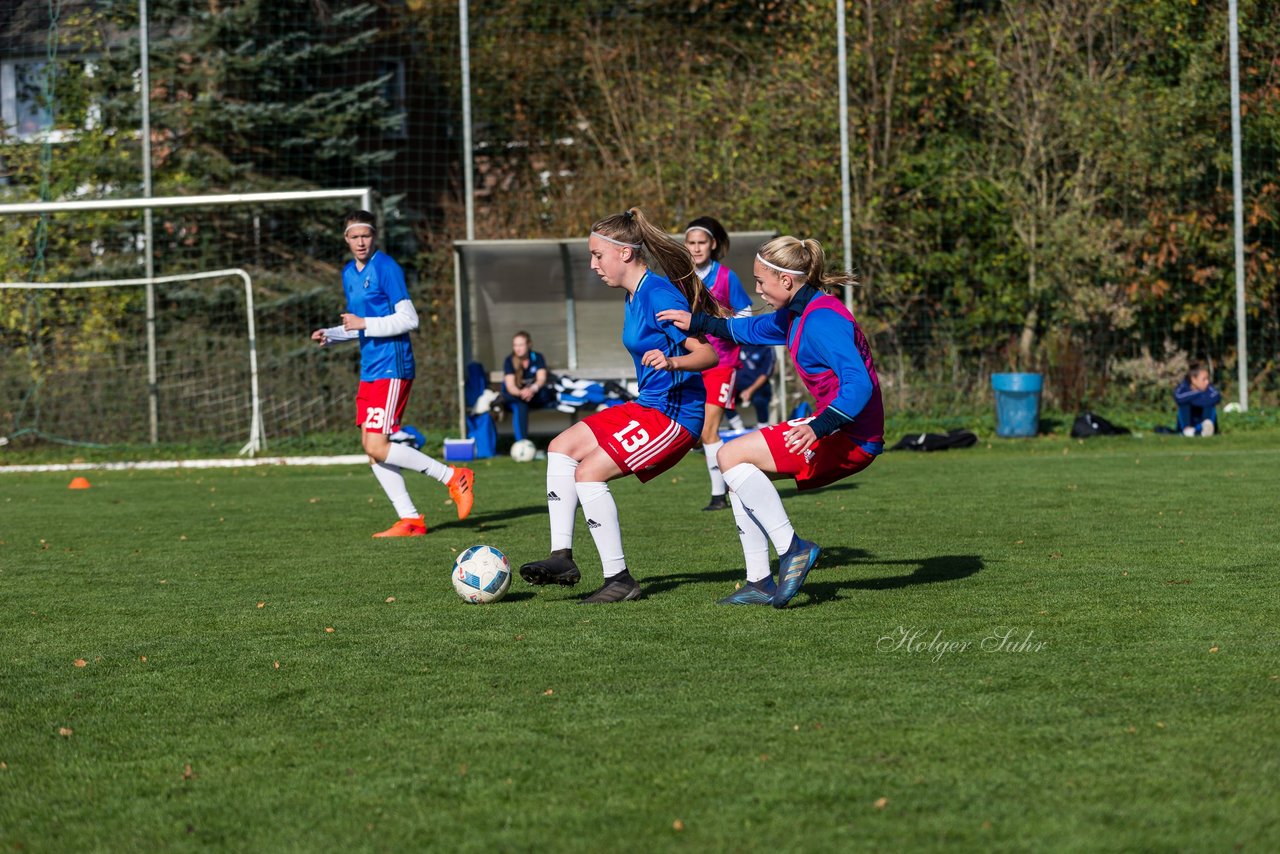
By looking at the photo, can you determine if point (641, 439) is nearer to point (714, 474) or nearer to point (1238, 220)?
point (714, 474)

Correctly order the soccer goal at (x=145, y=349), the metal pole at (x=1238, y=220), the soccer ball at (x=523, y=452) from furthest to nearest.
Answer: the soccer goal at (x=145, y=349)
the metal pole at (x=1238, y=220)
the soccer ball at (x=523, y=452)

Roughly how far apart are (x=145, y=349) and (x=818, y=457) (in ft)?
41.5

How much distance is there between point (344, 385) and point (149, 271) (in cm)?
254

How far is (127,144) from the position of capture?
63.5 feet

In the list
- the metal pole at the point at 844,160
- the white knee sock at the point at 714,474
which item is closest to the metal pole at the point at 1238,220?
the metal pole at the point at 844,160

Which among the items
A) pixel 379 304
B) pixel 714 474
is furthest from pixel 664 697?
pixel 714 474

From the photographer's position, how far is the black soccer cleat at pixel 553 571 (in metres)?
6.11

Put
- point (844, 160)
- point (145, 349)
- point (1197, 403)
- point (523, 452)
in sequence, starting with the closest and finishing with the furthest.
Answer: point (523, 452) → point (1197, 403) → point (844, 160) → point (145, 349)

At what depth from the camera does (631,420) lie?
243 inches

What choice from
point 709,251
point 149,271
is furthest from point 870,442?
point 149,271

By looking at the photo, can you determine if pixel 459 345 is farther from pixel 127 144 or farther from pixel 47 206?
pixel 127 144

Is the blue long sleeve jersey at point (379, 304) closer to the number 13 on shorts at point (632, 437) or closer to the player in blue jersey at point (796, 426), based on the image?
the number 13 on shorts at point (632, 437)

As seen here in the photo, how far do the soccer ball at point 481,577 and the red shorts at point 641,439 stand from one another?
0.67 m

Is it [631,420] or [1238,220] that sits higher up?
[1238,220]
